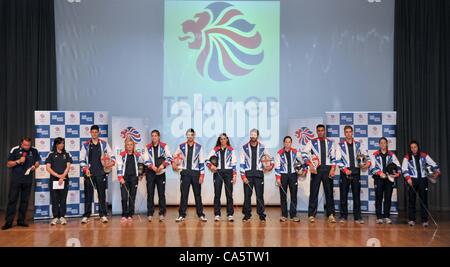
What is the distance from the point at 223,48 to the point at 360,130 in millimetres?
3406

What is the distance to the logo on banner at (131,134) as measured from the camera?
928 cm

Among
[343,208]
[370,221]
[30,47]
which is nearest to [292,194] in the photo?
[343,208]

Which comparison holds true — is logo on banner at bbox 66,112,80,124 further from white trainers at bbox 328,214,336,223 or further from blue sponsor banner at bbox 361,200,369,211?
blue sponsor banner at bbox 361,200,369,211

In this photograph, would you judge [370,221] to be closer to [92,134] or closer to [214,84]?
Answer: [214,84]

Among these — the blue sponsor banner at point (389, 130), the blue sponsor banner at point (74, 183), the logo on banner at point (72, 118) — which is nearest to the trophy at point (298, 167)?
the blue sponsor banner at point (389, 130)

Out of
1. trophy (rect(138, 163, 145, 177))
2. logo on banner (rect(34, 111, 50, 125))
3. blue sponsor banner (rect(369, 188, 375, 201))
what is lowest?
blue sponsor banner (rect(369, 188, 375, 201))

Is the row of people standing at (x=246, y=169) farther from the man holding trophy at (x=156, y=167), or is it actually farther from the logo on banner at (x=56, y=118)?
the logo on banner at (x=56, y=118)

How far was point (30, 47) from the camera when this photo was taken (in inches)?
402

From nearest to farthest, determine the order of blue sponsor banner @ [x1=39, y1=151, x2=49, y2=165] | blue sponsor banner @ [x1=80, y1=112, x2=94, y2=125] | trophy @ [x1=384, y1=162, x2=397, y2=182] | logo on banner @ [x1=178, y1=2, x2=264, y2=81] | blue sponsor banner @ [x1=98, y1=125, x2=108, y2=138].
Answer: trophy @ [x1=384, y1=162, x2=397, y2=182] < blue sponsor banner @ [x1=39, y1=151, x2=49, y2=165] < blue sponsor banner @ [x1=80, y1=112, x2=94, y2=125] < blue sponsor banner @ [x1=98, y1=125, x2=108, y2=138] < logo on banner @ [x1=178, y1=2, x2=264, y2=81]

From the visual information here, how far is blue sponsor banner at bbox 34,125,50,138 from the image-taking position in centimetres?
856

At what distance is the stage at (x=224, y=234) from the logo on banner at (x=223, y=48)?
3.48 meters

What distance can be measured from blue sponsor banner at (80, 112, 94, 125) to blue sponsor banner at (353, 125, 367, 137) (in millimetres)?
5057

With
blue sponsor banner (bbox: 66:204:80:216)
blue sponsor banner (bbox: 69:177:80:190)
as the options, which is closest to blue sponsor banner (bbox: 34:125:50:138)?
blue sponsor banner (bbox: 69:177:80:190)

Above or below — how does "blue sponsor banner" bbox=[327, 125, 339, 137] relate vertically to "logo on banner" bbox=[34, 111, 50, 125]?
below
